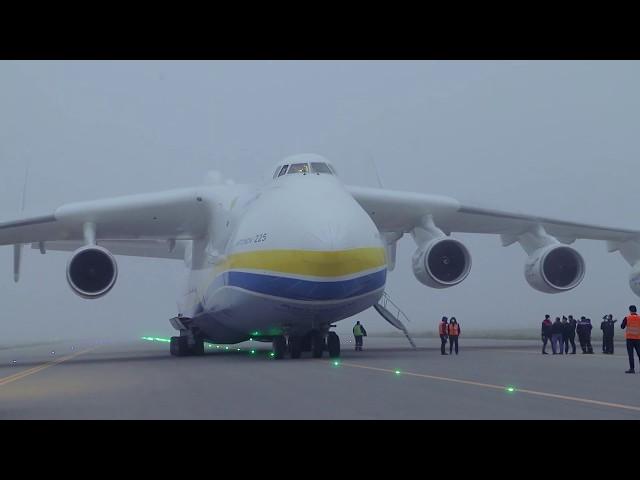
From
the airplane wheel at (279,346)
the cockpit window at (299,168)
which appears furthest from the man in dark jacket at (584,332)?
the cockpit window at (299,168)

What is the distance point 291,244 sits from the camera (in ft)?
55.7

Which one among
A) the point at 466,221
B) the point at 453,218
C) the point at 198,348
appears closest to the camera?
the point at 198,348

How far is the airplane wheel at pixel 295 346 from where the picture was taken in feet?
62.5

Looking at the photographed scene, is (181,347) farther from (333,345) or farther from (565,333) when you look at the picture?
(565,333)

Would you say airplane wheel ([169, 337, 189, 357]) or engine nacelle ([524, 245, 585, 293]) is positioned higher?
engine nacelle ([524, 245, 585, 293])

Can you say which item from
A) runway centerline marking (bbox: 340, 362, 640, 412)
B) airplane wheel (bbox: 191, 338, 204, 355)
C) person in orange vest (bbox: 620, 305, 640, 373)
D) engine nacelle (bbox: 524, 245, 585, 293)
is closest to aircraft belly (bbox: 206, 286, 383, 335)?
runway centerline marking (bbox: 340, 362, 640, 412)

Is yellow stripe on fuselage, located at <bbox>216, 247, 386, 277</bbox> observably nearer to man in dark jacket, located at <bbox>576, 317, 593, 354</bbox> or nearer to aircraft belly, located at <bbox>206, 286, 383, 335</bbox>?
aircraft belly, located at <bbox>206, 286, 383, 335</bbox>

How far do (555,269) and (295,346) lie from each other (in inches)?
307

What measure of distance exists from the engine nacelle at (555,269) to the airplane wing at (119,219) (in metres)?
8.70

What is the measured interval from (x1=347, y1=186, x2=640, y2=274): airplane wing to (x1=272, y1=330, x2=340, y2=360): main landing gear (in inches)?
151

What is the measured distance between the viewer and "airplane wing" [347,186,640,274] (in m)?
21.9

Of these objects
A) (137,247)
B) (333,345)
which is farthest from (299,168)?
(137,247)

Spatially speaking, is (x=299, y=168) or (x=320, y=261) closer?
(x=320, y=261)
